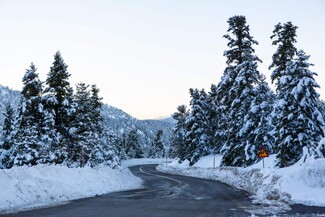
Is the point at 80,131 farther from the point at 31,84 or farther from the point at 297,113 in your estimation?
the point at 297,113

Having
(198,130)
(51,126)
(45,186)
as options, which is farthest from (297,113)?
(198,130)

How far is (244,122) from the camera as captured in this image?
32.0m

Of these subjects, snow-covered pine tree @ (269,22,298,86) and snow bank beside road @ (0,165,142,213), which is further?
snow-covered pine tree @ (269,22,298,86)

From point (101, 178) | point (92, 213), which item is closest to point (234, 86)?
point (101, 178)

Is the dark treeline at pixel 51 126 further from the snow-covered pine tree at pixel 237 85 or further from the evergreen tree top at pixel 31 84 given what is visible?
the snow-covered pine tree at pixel 237 85

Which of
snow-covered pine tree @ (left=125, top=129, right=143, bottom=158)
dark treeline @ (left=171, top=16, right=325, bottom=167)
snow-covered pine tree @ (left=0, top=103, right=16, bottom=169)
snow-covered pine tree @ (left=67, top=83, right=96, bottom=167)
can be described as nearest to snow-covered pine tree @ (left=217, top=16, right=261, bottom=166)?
dark treeline @ (left=171, top=16, right=325, bottom=167)

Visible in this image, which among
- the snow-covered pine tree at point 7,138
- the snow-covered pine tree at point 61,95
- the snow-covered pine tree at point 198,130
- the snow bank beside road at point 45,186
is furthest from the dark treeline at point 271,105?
the snow-covered pine tree at point 7,138

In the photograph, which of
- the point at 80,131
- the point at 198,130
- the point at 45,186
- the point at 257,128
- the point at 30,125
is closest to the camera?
the point at 45,186

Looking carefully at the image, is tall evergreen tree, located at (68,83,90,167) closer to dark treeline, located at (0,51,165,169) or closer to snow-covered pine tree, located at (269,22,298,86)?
→ dark treeline, located at (0,51,165,169)

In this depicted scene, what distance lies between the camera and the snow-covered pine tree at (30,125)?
2806 centimetres

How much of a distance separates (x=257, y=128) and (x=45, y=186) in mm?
20691

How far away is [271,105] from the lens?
31.7 metres

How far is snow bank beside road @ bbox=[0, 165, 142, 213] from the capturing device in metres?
13.6

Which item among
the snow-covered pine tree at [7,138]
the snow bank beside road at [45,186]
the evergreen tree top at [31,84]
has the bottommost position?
the snow bank beside road at [45,186]
